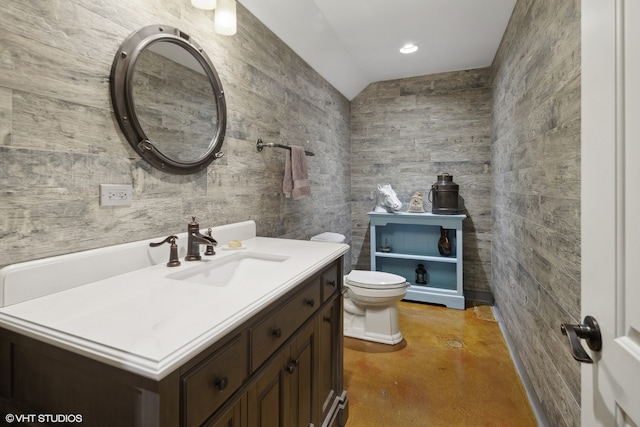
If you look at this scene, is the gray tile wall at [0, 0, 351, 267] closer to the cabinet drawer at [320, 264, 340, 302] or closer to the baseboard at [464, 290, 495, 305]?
the cabinet drawer at [320, 264, 340, 302]

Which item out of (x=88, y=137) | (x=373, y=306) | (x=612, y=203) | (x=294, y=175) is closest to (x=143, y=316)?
(x=88, y=137)

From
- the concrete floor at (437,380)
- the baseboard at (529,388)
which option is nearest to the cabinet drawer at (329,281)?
the concrete floor at (437,380)

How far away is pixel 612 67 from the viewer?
0.56 meters

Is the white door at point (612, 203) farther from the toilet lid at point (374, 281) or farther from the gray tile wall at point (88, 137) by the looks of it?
the toilet lid at point (374, 281)

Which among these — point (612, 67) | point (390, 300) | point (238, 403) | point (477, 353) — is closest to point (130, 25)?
point (238, 403)

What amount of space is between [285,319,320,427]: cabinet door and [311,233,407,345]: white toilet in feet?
3.55

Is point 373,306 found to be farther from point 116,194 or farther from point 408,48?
point 408,48

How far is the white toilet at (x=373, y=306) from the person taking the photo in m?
2.35

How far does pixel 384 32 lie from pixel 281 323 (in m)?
2.56

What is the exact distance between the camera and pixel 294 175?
2.25 meters

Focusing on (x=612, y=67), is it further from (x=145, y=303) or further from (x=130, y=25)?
(x=130, y=25)

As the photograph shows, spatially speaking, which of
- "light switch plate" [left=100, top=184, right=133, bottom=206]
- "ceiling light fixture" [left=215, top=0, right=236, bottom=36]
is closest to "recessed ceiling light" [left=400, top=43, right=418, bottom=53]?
"ceiling light fixture" [left=215, top=0, right=236, bottom=36]

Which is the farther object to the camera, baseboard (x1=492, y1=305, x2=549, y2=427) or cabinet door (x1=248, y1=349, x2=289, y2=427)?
baseboard (x1=492, y1=305, x2=549, y2=427)

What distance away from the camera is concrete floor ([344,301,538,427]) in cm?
167
